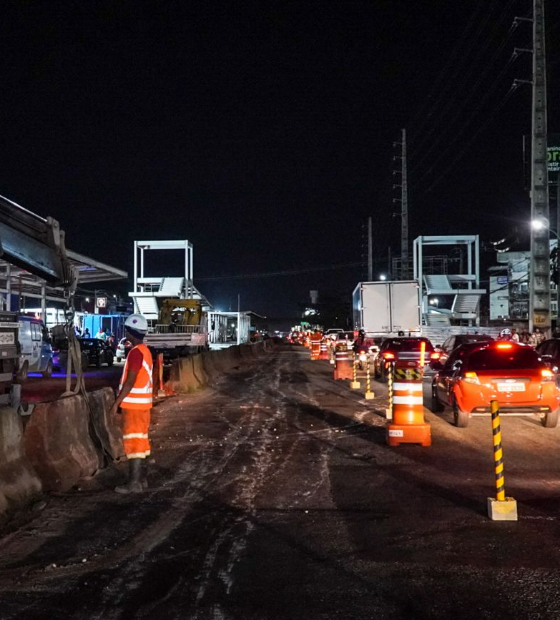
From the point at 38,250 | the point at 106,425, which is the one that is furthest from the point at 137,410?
the point at 38,250

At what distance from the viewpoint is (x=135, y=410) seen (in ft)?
25.1

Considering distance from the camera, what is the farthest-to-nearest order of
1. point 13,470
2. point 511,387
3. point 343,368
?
point 343,368, point 511,387, point 13,470

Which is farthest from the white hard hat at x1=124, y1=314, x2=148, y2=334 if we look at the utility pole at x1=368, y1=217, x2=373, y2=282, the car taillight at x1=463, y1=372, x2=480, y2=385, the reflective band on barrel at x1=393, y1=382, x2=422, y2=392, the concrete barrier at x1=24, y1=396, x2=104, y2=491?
the utility pole at x1=368, y1=217, x2=373, y2=282

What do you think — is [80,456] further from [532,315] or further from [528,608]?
[532,315]

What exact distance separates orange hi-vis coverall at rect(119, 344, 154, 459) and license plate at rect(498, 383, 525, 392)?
679 cm

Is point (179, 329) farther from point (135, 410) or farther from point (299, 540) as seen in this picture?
point (299, 540)

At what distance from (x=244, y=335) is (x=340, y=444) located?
51513 mm

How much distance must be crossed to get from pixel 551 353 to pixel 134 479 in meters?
11.2

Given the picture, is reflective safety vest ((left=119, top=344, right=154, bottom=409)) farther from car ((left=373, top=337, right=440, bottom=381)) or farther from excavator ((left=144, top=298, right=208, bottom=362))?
excavator ((left=144, top=298, right=208, bottom=362))

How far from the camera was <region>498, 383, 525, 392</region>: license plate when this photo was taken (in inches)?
466

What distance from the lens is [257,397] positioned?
1864 centimetres

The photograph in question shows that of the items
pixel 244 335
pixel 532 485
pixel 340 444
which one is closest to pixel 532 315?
pixel 340 444

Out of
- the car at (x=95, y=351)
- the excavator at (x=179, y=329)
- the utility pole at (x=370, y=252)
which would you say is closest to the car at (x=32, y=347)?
the car at (x=95, y=351)

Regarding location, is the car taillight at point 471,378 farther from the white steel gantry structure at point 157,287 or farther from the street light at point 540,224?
the white steel gantry structure at point 157,287
